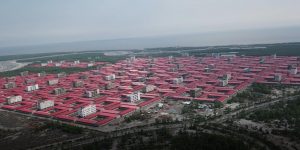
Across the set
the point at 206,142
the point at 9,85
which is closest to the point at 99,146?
the point at 206,142

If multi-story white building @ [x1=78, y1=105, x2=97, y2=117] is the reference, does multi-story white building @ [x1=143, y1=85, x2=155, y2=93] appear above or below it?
above

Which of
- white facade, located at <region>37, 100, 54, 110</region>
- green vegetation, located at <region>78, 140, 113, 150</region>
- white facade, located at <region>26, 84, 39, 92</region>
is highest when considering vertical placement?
white facade, located at <region>26, 84, 39, 92</region>

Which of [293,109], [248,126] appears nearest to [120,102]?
[248,126]

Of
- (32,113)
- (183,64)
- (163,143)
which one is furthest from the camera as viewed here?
(183,64)

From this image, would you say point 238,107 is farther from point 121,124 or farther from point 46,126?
point 46,126

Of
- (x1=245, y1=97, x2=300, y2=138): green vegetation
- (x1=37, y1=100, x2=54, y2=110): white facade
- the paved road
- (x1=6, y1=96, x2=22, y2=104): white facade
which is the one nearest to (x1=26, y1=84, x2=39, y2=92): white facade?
→ (x1=6, y1=96, x2=22, y2=104): white facade

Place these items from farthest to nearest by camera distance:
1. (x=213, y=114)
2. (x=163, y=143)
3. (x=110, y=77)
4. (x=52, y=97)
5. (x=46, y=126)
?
(x=110, y=77), (x=52, y=97), (x=213, y=114), (x=46, y=126), (x=163, y=143)

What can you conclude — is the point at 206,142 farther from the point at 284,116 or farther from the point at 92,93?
the point at 92,93

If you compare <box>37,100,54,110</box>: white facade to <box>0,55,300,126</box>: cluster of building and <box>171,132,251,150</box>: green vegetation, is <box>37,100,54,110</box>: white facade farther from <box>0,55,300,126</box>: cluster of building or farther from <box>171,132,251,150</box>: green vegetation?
<box>171,132,251,150</box>: green vegetation
